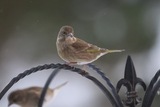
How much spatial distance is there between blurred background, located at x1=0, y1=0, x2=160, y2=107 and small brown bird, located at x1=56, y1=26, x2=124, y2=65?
3029 millimetres

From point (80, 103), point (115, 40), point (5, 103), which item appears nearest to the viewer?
point (5, 103)

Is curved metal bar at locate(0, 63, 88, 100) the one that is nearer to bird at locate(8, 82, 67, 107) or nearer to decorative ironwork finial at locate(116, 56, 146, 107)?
decorative ironwork finial at locate(116, 56, 146, 107)

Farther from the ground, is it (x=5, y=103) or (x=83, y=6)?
(x=83, y=6)

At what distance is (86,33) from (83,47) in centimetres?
340

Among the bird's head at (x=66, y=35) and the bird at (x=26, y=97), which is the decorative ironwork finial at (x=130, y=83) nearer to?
the bird's head at (x=66, y=35)

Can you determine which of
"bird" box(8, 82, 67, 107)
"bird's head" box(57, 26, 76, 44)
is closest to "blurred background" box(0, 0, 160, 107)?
"bird" box(8, 82, 67, 107)

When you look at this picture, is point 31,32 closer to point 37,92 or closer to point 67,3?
point 67,3

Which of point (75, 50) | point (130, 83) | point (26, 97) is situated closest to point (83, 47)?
point (75, 50)

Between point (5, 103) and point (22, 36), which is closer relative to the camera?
point (5, 103)

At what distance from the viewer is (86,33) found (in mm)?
5957

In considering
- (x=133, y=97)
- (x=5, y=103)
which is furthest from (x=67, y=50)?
(x=5, y=103)

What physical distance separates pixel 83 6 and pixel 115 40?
20.7 inches

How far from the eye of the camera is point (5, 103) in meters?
4.88

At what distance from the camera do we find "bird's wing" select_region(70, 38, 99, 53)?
252cm
